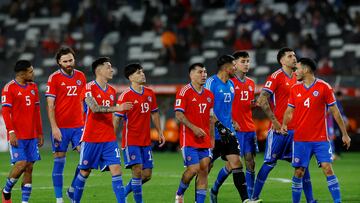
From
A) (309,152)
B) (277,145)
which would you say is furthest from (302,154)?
(277,145)

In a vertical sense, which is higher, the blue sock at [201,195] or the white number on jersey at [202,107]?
the white number on jersey at [202,107]

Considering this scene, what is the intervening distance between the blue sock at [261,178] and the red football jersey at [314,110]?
1263 mm

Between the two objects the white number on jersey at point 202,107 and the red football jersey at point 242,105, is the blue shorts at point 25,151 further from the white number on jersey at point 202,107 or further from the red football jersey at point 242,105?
the red football jersey at point 242,105

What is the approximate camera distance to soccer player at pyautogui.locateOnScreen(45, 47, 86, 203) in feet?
50.6

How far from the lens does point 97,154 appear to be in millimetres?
14078

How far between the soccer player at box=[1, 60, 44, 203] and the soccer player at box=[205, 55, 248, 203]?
2717 mm

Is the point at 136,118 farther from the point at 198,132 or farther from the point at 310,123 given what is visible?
the point at 310,123

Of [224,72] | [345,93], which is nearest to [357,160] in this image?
[345,93]

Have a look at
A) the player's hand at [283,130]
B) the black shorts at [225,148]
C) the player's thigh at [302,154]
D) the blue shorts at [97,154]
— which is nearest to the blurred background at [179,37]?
the player's hand at [283,130]

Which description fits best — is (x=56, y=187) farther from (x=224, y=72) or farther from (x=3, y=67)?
(x=3, y=67)

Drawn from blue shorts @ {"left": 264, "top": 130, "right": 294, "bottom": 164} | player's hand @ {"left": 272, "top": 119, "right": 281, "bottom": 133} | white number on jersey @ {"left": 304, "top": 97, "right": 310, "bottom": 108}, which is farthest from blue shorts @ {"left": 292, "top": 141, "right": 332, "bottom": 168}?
blue shorts @ {"left": 264, "top": 130, "right": 294, "bottom": 164}

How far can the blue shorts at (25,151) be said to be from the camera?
14602mm

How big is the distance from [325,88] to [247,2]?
20.4 meters

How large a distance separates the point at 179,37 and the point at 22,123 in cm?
1896
